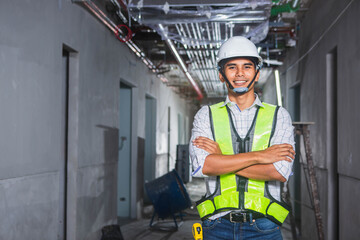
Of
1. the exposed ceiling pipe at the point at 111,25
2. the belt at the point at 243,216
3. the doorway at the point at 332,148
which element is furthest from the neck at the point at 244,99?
the exposed ceiling pipe at the point at 111,25

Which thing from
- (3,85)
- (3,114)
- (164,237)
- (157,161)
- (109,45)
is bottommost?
(164,237)

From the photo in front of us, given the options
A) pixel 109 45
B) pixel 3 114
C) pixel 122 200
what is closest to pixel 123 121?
pixel 122 200

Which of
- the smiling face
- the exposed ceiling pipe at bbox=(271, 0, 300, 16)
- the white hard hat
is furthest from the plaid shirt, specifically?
the exposed ceiling pipe at bbox=(271, 0, 300, 16)

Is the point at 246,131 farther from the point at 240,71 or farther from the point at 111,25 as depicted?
the point at 111,25

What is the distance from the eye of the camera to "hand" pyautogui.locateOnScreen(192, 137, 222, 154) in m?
1.76

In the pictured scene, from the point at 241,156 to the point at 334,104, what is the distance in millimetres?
2863

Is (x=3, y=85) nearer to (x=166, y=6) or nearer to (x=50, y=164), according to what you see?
(x=50, y=164)

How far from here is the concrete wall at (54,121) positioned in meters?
2.72

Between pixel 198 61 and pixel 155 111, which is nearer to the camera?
pixel 198 61

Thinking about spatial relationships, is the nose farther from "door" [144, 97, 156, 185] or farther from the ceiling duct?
"door" [144, 97, 156, 185]

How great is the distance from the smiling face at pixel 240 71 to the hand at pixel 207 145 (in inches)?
11.2

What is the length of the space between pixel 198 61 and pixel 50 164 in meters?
4.18

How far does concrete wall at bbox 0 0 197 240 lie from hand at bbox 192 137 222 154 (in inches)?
58.8

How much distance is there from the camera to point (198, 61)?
702 cm
